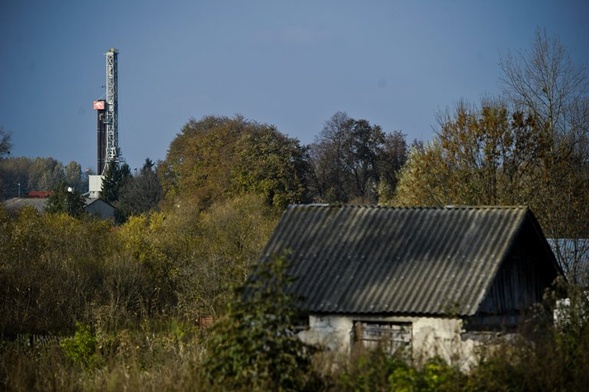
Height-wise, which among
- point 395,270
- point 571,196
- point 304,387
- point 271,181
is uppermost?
point 271,181

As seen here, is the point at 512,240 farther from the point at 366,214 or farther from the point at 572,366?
the point at 572,366

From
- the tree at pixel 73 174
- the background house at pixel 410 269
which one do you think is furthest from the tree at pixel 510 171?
the tree at pixel 73 174

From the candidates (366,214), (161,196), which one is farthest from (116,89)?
(366,214)

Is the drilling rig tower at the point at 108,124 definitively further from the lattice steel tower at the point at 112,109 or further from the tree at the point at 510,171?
the tree at the point at 510,171

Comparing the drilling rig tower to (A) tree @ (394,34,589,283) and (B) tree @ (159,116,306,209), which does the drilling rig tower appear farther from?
(A) tree @ (394,34,589,283)

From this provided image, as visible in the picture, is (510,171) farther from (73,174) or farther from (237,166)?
(73,174)

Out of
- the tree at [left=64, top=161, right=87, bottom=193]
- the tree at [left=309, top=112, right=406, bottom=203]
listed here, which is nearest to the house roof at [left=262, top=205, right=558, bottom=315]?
the tree at [left=309, top=112, right=406, bottom=203]

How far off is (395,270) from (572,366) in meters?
6.62

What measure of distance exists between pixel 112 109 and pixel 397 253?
370ft

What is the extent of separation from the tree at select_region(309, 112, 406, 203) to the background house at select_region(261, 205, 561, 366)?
5859 cm

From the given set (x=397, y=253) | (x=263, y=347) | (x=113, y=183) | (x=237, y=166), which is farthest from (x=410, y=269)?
(x=113, y=183)

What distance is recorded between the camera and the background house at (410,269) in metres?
21.4

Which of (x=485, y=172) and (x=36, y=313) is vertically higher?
(x=485, y=172)

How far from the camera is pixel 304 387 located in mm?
14453
